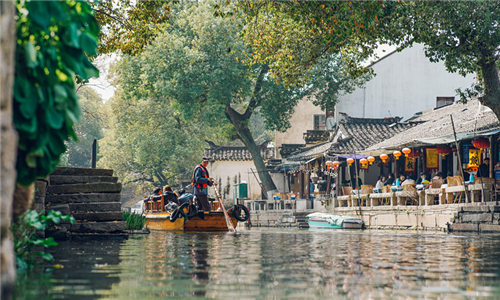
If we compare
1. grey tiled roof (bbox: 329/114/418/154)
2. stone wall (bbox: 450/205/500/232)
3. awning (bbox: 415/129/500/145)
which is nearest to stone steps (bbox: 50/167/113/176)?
stone wall (bbox: 450/205/500/232)

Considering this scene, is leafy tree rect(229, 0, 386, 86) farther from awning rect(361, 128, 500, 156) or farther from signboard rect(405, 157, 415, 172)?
signboard rect(405, 157, 415, 172)

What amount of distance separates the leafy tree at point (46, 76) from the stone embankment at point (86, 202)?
25.5ft

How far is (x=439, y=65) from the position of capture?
3741cm

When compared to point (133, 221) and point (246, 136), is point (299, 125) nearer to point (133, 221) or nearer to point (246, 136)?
point (246, 136)

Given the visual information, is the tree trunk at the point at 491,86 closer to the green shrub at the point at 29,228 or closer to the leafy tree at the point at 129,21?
the leafy tree at the point at 129,21

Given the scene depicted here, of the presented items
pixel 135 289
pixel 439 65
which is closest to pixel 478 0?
pixel 135 289

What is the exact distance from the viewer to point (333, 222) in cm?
2444

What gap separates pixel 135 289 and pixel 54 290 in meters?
0.55

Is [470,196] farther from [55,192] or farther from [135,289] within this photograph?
[135,289]

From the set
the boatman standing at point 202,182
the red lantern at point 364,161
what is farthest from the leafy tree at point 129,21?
the red lantern at point 364,161

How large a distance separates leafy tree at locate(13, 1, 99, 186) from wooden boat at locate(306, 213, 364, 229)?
20627mm

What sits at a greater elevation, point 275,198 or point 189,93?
point 189,93

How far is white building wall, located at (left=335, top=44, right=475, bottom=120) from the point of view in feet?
122

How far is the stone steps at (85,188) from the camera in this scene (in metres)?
11.4
